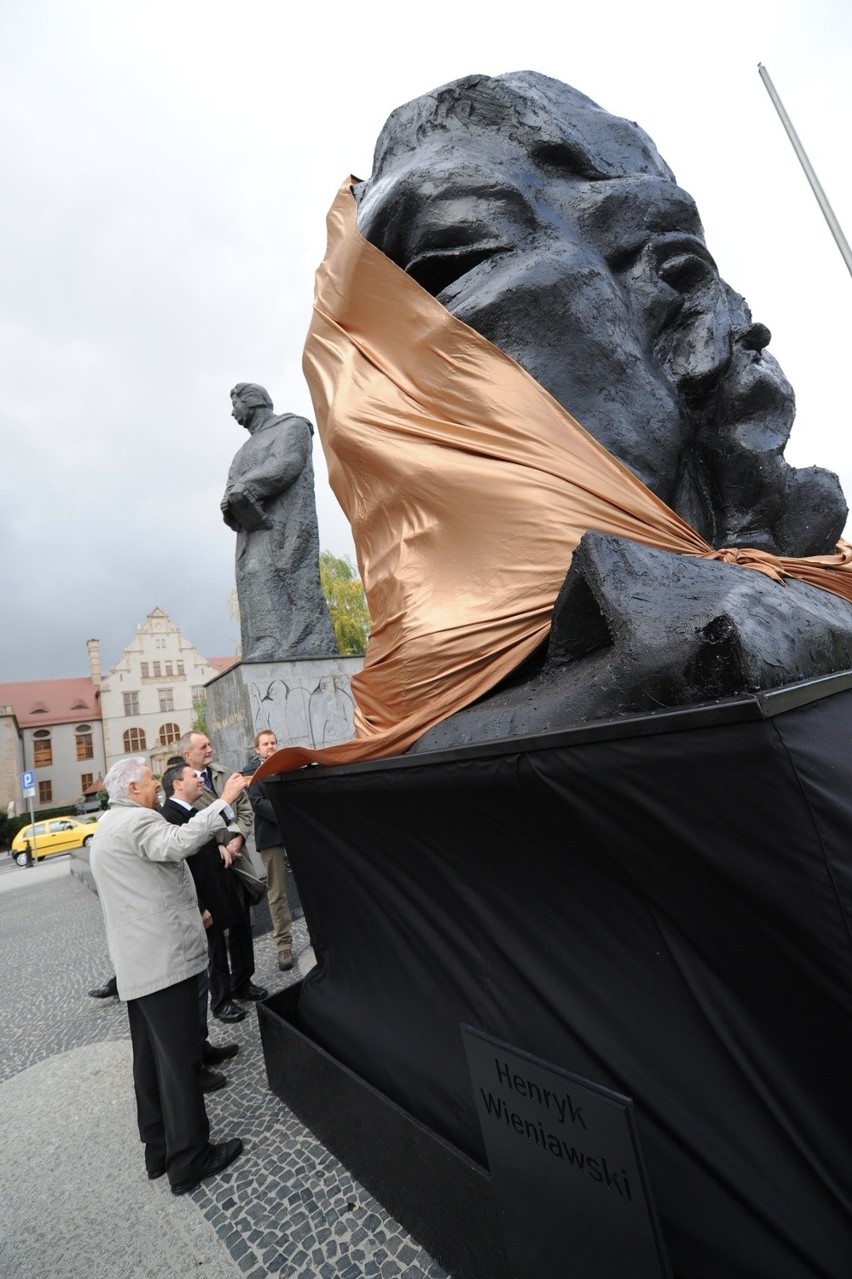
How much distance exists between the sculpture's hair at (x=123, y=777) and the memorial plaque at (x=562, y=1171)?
65.0 inches

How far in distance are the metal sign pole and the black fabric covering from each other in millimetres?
7241

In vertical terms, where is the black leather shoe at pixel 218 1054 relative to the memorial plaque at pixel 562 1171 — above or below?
below

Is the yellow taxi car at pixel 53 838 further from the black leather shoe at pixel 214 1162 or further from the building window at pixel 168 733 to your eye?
the building window at pixel 168 733

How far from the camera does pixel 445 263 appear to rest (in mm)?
2000

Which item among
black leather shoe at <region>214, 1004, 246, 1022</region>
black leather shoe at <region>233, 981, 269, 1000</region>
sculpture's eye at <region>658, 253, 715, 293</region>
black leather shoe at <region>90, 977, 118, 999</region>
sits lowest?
black leather shoe at <region>214, 1004, 246, 1022</region>

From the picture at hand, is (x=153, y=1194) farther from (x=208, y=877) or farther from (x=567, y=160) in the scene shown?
(x=567, y=160)

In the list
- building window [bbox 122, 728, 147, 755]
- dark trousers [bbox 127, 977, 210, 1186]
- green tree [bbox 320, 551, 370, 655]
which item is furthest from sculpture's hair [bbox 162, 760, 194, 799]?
building window [bbox 122, 728, 147, 755]

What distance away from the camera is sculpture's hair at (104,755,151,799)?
2199 millimetres

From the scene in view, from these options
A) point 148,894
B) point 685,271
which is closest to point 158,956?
point 148,894

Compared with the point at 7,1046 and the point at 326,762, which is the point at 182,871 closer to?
the point at 326,762

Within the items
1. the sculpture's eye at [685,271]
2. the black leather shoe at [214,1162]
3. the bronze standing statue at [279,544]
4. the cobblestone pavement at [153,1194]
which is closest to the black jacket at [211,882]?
the cobblestone pavement at [153,1194]

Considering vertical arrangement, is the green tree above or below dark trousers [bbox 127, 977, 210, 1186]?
above

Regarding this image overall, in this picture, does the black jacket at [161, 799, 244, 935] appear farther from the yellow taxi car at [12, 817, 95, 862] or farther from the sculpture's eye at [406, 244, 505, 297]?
the yellow taxi car at [12, 817, 95, 862]

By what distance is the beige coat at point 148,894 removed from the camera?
2.02 meters
